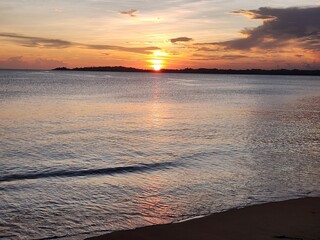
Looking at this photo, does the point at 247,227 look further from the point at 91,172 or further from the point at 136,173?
the point at 91,172

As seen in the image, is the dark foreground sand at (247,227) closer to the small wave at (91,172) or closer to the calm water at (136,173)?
the calm water at (136,173)

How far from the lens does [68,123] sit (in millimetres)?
34406

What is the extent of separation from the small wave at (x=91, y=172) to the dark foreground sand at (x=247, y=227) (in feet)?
22.6

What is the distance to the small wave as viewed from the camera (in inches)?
634

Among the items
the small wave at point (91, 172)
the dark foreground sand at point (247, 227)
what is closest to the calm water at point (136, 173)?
the small wave at point (91, 172)

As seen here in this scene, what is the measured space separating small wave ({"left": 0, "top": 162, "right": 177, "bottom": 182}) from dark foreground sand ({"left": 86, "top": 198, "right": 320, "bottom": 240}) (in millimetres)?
6900

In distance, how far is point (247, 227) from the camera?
1021 cm

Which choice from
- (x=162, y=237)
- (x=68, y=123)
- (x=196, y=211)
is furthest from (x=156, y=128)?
(x=162, y=237)

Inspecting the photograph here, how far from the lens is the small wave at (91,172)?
16109 millimetres

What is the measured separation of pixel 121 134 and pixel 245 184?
48.4ft

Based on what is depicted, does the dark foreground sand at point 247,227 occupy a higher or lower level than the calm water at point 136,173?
higher

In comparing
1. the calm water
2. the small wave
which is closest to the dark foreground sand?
the calm water

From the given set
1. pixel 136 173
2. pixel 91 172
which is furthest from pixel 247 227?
pixel 91 172

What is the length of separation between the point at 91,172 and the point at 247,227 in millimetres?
8863
